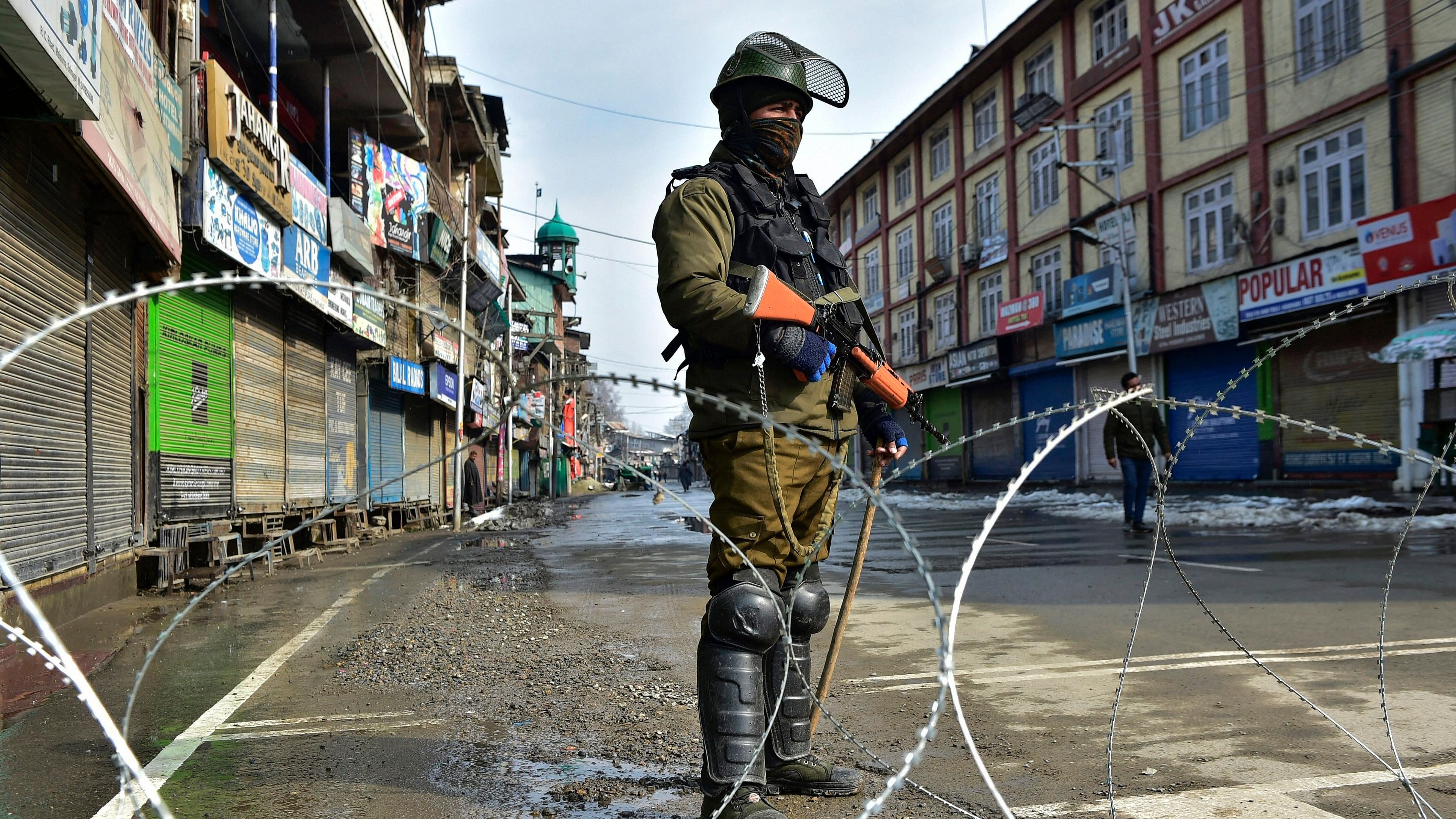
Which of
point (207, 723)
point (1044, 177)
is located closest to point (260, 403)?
point (207, 723)

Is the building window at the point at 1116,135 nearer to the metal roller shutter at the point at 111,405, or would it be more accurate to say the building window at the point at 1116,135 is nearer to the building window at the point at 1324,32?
the building window at the point at 1324,32

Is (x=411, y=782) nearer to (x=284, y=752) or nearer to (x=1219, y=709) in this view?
(x=284, y=752)

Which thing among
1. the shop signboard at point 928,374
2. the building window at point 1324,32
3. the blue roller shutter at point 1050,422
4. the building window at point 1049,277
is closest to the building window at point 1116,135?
the building window at point 1049,277

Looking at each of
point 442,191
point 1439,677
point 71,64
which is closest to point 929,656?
point 1439,677

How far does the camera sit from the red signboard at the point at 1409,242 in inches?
564

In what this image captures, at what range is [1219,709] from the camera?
3438mm

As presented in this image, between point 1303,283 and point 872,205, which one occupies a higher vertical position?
point 872,205

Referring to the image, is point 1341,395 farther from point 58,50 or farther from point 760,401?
point 58,50

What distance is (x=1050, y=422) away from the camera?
28125 millimetres

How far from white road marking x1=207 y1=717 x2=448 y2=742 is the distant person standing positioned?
8682 mm

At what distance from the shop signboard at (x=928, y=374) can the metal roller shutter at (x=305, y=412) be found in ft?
67.3

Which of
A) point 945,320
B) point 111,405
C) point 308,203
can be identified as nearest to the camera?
point 111,405

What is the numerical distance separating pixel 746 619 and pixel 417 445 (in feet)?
77.5

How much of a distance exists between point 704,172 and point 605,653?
2.88m
